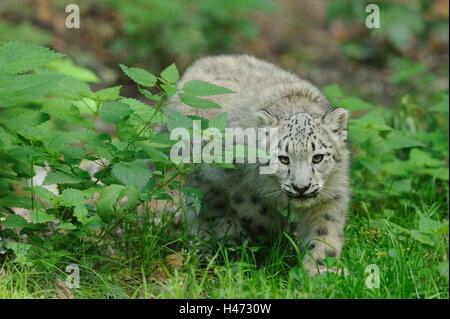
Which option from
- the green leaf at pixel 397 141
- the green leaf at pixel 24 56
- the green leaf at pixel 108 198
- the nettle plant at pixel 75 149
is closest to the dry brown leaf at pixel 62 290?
the nettle plant at pixel 75 149

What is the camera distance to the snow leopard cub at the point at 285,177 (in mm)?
4641

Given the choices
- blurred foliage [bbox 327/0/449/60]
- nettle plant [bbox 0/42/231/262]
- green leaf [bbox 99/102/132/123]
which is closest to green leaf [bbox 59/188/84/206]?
nettle plant [bbox 0/42/231/262]

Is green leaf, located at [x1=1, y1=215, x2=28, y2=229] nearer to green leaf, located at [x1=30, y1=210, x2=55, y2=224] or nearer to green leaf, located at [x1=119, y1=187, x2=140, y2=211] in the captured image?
green leaf, located at [x1=30, y1=210, x2=55, y2=224]

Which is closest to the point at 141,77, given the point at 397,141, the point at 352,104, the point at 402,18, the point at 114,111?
the point at 114,111

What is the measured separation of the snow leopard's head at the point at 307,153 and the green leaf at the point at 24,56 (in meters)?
1.70

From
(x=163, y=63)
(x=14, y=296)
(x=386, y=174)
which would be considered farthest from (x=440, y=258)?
(x=163, y=63)

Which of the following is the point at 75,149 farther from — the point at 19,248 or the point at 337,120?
the point at 337,120

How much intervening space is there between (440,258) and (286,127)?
1.60m

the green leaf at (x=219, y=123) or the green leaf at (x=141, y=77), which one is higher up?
the green leaf at (x=141, y=77)

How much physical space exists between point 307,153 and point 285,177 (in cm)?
25

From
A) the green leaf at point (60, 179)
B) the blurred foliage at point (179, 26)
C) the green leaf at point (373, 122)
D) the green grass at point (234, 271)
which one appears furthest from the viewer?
the blurred foliage at point (179, 26)

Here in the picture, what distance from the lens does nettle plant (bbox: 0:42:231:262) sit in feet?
13.9

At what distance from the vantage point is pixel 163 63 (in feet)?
35.7

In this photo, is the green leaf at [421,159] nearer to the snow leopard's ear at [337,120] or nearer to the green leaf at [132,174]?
the snow leopard's ear at [337,120]
